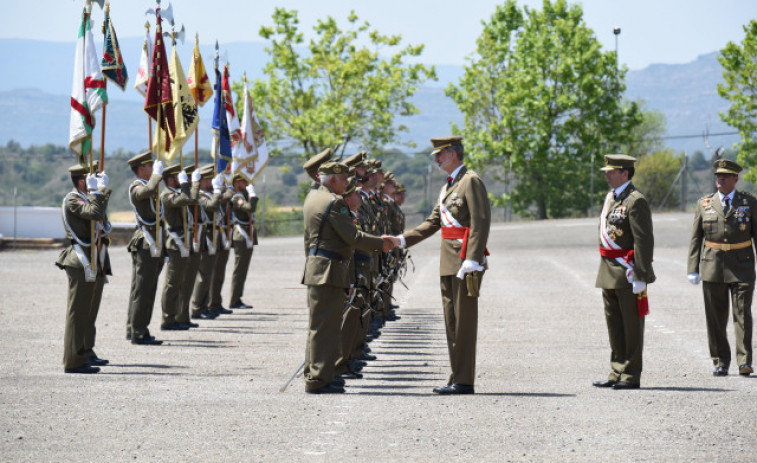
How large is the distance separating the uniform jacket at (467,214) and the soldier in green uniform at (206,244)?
7.14 meters

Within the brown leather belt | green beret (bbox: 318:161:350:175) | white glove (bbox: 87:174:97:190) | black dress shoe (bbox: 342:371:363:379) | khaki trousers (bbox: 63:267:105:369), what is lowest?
black dress shoe (bbox: 342:371:363:379)

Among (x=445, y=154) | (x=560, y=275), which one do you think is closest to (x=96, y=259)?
(x=445, y=154)

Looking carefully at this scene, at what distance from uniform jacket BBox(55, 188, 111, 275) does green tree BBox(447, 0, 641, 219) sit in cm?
3871

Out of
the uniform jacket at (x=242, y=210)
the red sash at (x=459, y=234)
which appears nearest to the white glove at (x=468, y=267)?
the red sash at (x=459, y=234)

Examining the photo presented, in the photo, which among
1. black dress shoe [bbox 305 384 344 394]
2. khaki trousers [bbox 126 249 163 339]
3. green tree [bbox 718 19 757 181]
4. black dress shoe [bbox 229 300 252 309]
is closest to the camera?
black dress shoe [bbox 305 384 344 394]

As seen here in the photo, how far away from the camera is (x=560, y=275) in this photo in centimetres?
2520

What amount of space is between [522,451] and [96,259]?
5.46 metres

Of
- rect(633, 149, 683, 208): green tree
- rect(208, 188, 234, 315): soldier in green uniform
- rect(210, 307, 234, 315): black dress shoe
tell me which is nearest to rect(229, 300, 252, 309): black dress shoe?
rect(208, 188, 234, 315): soldier in green uniform

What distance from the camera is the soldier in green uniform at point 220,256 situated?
17.2 meters

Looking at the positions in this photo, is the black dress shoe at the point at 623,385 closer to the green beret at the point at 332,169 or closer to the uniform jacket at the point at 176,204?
the green beret at the point at 332,169

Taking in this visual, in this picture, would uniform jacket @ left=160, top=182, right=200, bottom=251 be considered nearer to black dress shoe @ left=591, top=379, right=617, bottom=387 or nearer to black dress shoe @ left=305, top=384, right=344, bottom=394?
black dress shoe @ left=305, top=384, right=344, bottom=394

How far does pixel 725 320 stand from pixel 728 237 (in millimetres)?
817

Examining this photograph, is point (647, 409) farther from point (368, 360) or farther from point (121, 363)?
point (121, 363)

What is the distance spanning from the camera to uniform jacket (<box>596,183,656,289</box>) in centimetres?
1006
